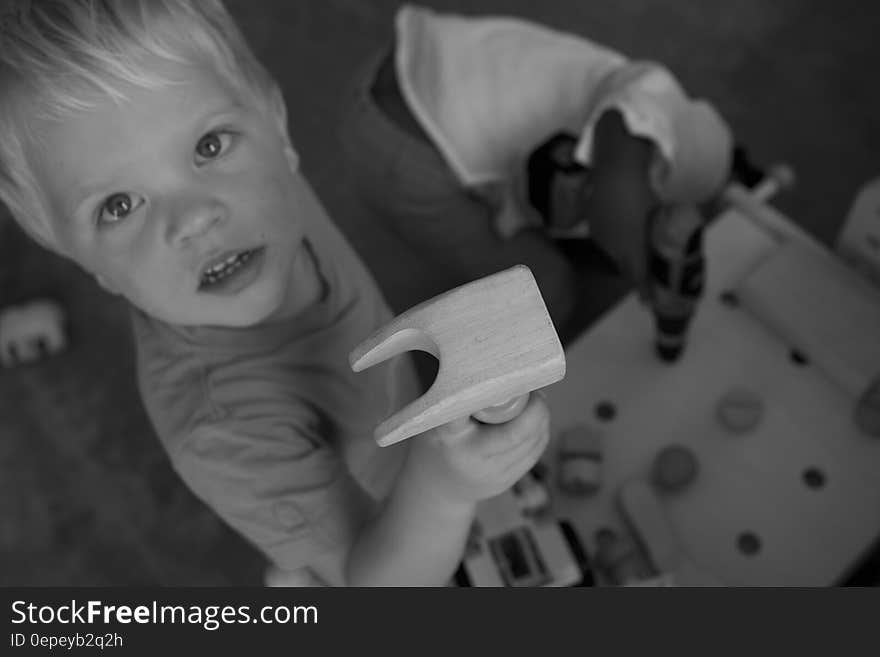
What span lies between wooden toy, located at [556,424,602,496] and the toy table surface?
0.05 feet

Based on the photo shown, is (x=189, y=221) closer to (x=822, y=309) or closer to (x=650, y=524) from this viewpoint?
(x=650, y=524)

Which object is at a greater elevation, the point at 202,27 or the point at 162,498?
the point at 202,27

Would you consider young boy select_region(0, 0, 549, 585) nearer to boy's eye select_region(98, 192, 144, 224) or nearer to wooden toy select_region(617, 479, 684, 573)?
boy's eye select_region(98, 192, 144, 224)

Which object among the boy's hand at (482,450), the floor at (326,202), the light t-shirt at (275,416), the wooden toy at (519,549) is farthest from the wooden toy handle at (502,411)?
the floor at (326,202)

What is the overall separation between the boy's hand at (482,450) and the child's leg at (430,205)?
619 millimetres

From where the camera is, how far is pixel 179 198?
47 centimetres

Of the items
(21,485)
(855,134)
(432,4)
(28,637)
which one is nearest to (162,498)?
(21,485)

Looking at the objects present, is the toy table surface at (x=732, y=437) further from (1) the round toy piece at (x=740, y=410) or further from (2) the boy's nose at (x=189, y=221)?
(2) the boy's nose at (x=189, y=221)

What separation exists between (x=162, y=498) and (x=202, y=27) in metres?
0.90

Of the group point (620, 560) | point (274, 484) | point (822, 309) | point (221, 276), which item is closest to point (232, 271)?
point (221, 276)

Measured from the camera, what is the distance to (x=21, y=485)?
128 centimetres

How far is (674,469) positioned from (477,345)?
565 millimetres

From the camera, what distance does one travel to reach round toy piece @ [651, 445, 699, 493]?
87 cm

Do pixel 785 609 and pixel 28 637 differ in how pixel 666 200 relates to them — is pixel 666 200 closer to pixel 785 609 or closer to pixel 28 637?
pixel 785 609
